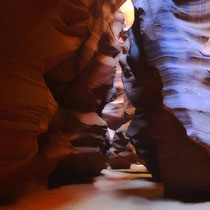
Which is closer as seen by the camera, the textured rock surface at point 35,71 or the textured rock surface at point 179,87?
the textured rock surface at point 35,71

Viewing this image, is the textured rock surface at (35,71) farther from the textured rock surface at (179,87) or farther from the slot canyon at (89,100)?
the textured rock surface at (179,87)

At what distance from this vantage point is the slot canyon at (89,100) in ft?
12.3

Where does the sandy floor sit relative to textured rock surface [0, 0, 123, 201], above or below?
below

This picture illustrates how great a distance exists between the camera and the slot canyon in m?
3.75

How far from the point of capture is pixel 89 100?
793 centimetres

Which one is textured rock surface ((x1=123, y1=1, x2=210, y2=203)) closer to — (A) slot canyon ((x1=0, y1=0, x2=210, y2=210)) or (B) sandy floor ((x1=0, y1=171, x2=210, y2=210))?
(A) slot canyon ((x1=0, y1=0, x2=210, y2=210))

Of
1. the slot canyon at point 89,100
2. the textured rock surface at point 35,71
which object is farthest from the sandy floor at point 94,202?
the textured rock surface at point 35,71

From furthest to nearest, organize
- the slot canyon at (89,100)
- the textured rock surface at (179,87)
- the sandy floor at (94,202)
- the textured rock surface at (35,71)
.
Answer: the textured rock surface at (179,87)
the sandy floor at (94,202)
the slot canyon at (89,100)
the textured rock surface at (35,71)

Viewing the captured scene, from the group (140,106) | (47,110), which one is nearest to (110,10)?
(140,106)

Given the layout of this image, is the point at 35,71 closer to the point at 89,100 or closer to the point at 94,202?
the point at 94,202

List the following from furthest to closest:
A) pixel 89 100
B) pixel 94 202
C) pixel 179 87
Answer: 1. pixel 89 100
2. pixel 94 202
3. pixel 179 87

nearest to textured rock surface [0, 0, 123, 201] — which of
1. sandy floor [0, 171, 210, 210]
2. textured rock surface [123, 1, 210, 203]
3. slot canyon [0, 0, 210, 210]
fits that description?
slot canyon [0, 0, 210, 210]

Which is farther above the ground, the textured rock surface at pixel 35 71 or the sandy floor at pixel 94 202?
the textured rock surface at pixel 35 71

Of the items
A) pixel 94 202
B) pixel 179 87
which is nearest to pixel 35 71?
pixel 179 87
